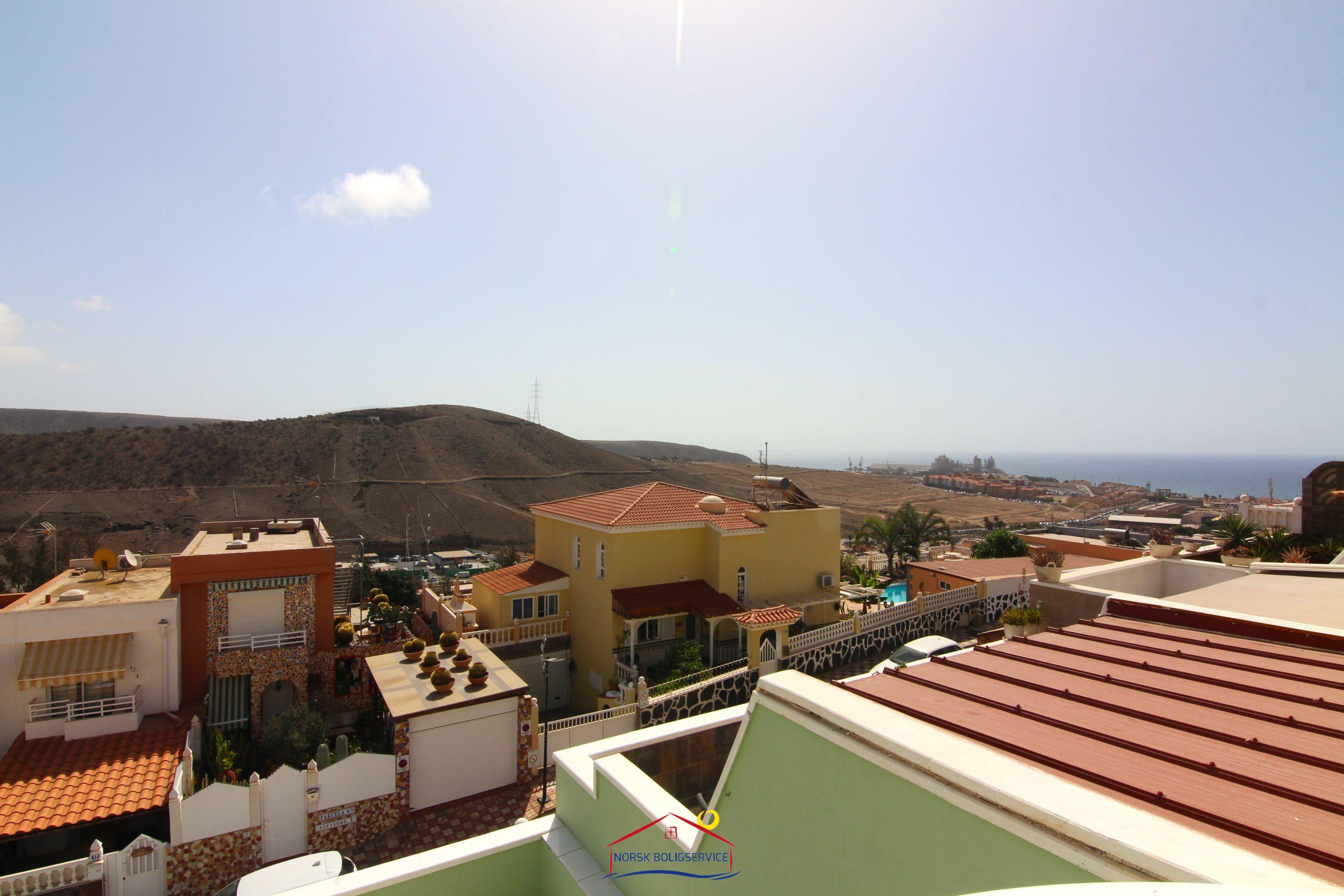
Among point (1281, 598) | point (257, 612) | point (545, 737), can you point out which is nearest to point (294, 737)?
point (257, 612)

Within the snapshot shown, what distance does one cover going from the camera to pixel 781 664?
16734 mm

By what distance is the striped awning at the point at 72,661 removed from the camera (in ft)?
42.4

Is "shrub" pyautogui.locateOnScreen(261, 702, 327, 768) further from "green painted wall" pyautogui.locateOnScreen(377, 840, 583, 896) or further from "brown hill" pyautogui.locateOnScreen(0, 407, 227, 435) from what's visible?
"brown hill" pyautogui.locateOnScreen(0, 407, 227, 435)

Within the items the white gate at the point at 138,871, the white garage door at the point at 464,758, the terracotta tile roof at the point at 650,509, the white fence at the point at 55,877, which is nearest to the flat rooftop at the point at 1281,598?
the terracotta tile roof at the point at 650,509

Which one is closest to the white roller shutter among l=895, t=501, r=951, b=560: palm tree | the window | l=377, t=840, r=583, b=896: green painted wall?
the window

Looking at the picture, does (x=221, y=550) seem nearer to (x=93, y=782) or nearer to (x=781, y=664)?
(x=93, y=782)

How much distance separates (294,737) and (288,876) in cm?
404

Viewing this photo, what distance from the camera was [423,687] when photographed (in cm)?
1434

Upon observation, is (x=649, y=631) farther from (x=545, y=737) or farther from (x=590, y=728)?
(x=545, y=737)

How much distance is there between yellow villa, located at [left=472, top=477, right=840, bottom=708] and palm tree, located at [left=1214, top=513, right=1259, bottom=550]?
10929mm

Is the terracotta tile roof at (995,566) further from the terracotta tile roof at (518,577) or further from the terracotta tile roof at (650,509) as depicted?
the terracotta tile roof at (518,577)

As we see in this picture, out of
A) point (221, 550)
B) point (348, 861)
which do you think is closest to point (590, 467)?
point (221, 550)

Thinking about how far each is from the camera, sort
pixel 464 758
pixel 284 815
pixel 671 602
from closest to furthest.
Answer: pixel 284 815, pixel 464 758, pixel 671 602

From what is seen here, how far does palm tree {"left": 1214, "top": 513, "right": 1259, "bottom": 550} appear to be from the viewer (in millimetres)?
18719
